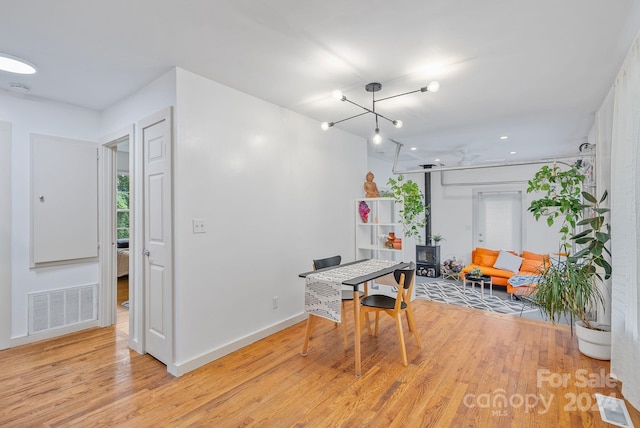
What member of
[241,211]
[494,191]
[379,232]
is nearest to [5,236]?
[241,211]

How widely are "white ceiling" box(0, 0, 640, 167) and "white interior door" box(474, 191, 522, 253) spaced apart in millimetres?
3685

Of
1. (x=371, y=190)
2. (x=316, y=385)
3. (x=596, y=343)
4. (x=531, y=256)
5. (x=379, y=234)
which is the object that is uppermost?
(x=371, y=190)

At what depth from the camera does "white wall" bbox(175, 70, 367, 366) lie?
8.46 ft

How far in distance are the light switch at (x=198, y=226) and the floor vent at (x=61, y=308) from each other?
1.92m

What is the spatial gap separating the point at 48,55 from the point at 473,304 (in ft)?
19.1

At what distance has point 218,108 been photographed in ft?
9.21

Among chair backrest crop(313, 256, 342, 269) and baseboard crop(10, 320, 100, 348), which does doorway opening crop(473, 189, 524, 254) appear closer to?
chair backrest crop(313, 256, 342, 269)

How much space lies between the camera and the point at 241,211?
3027 mm

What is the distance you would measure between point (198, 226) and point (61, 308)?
2.06 meters

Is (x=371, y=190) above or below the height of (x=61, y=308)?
above

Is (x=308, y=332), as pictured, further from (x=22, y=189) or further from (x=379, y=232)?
(x=22, y=189)

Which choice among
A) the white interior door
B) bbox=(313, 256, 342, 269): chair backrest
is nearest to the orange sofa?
the white interior door

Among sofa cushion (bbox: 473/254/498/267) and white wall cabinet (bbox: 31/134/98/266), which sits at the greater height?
white wall cabinet (bbox: 31/134/98/266)

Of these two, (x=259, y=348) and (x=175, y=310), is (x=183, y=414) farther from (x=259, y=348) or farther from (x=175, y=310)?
(x=259, y=348)
